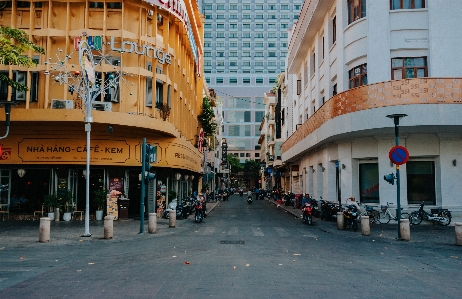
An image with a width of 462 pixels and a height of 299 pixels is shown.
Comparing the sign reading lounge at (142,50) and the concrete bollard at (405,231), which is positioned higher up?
the sign reading lounge at (142,50)

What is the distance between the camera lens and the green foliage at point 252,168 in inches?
4225

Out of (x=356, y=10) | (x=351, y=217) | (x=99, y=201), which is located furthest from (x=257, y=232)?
(x=356, y=10)

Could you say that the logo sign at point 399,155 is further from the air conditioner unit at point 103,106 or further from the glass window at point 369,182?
the air conditioner unit at point 103,106

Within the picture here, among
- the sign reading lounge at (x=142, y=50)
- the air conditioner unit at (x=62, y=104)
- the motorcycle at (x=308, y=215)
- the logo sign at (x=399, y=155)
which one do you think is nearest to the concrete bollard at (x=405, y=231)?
the logo sign at (x=399, y=155)

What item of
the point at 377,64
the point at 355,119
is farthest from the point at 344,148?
the point at 377,64

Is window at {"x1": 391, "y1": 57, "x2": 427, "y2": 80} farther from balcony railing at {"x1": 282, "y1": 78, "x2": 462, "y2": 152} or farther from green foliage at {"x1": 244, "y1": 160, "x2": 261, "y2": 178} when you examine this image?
green foliage at {"x1": 244, "y1": 160, "x2": 261, "y2": 178}

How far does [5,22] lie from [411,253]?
70.6ft

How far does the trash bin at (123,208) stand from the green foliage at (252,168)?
84767 millimetres

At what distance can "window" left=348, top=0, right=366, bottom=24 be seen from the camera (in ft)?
69.8

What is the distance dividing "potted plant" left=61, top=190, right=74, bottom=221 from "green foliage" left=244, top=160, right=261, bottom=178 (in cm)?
8538

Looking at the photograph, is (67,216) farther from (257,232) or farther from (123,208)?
(257,232)

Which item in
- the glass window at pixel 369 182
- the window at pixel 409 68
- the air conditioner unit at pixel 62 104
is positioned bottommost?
the glass window at pixel 369 182

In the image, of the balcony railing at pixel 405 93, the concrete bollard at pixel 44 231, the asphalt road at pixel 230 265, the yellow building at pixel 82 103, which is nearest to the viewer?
the asphalt road at pixel 230 265

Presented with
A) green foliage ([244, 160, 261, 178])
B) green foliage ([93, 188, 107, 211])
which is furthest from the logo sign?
green foliage ([244, 160, 261, 178])
